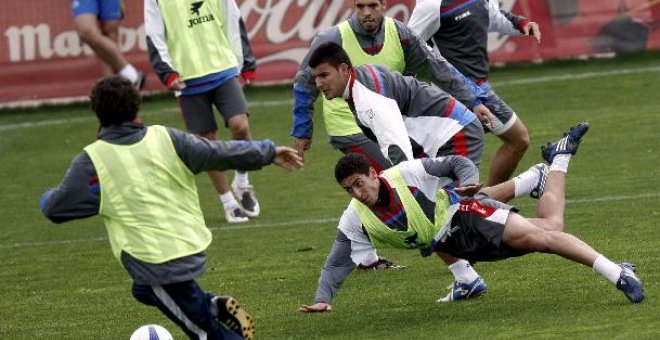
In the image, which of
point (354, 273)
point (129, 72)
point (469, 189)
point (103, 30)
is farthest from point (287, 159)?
point (103, 30)

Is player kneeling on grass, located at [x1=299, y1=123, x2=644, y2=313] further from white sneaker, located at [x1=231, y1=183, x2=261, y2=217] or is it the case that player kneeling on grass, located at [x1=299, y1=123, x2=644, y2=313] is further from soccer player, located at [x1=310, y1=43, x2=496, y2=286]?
white sneaker, located at [x1=231, y1=183, x2=261, y2=217]

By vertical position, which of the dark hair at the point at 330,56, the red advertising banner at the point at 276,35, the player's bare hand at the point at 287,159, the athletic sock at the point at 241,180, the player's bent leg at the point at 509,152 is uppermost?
the player's bare hand at the point at 287,159

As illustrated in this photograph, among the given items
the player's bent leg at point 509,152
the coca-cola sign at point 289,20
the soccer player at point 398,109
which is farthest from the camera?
the coca-cola sign at point 289,20

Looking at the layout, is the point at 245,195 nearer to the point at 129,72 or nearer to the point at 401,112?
the point at 401,112

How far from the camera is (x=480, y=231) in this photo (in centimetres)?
875

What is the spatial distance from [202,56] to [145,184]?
220 inches

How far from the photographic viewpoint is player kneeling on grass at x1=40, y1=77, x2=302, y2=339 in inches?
298

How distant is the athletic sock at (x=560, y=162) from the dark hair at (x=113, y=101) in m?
2.95

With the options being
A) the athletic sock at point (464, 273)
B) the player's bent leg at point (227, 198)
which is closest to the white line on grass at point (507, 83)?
the player's bent leg at point (227, 198)

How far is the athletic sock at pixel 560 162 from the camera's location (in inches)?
367

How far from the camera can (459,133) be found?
9.77m

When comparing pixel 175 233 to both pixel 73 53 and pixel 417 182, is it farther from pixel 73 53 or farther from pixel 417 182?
pixel 73 53

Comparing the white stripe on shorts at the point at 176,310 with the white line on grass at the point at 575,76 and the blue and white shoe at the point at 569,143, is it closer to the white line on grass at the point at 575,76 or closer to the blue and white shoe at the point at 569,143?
the blue and white shoe at the point at 569,143

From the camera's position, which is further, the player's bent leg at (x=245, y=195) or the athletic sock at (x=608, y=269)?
the player's bent leg at (x=245, y=195)
